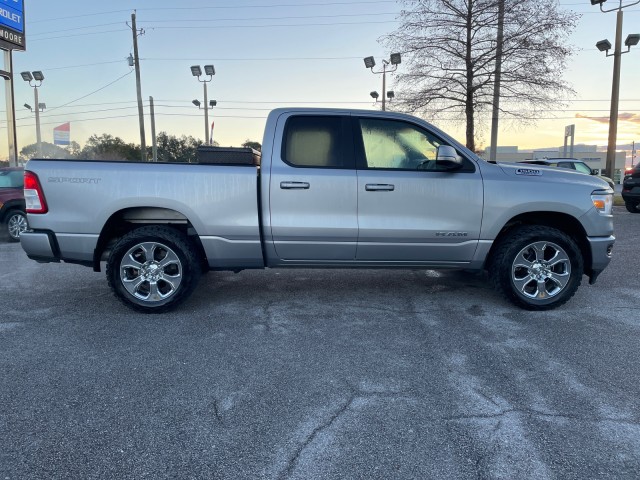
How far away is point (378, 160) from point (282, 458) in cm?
310

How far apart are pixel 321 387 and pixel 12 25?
62.3ft

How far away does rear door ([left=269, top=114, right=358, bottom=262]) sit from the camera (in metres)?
4.59

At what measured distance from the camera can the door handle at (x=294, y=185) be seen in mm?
4559

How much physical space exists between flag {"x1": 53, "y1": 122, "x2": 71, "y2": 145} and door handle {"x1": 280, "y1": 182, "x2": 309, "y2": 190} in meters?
41.8

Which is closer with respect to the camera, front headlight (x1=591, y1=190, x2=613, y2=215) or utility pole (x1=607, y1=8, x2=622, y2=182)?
front headlight (x1=591, y1=190, x2=613, y2=215)

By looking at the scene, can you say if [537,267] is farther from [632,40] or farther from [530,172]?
[632,40]

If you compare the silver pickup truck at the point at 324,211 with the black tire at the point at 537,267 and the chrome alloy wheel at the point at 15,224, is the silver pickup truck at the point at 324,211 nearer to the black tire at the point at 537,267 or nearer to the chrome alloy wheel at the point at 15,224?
the black tire at the point at 537,267

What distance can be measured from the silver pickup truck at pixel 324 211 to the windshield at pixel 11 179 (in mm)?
5996

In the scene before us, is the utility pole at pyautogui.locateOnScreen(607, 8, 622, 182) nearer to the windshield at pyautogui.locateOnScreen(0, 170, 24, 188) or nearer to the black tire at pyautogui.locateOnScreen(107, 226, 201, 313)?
the black tire at pyautogui.locateOnScreen(107, 226, 201, 313)

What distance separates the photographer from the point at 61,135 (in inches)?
1560

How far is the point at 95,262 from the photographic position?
4.73 metres

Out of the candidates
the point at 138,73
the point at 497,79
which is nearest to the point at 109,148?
the point at 138,73

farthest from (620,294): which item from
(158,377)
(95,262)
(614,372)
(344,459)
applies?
(95,262)

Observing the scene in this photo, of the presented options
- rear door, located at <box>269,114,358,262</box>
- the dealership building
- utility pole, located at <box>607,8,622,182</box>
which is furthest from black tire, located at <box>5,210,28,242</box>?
the dealership building
